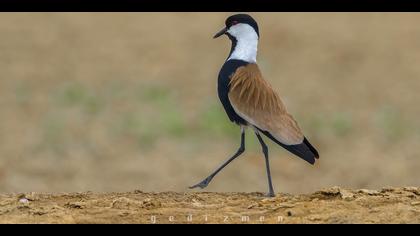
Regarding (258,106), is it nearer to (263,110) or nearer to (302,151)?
(263,110)

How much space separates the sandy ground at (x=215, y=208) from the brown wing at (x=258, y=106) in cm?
47

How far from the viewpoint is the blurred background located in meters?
13.4

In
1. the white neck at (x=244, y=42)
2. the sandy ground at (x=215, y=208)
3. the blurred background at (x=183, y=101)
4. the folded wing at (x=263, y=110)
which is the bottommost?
the sandy ground at (x=215, y=208)

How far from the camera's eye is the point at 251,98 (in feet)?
24.0

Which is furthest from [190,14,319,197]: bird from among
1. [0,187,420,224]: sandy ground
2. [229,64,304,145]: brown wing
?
[0,187,420,224]: sandy ground

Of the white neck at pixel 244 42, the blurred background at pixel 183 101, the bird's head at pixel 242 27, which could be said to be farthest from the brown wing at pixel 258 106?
the blurred background at pixel 183 101

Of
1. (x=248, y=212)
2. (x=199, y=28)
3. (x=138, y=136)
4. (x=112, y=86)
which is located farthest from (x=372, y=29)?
(x=248, y=212)

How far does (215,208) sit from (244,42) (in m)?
1.17

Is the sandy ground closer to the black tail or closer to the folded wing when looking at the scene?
the black tail

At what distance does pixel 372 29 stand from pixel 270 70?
3.81 meters

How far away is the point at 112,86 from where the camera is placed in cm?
1675

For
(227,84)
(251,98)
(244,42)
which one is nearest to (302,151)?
(251,98)

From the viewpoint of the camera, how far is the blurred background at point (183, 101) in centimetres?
1335

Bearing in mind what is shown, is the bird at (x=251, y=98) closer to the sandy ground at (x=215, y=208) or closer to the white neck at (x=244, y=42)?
the white neck at (x=244, y=42)
